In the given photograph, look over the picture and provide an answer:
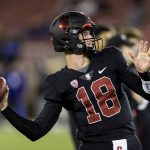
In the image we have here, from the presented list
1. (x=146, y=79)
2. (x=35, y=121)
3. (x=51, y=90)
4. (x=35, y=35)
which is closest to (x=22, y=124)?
(x=35, y=121)

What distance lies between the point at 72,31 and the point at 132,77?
1.79ft

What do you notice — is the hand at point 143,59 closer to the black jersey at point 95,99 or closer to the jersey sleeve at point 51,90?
the black jersey at point 95,99

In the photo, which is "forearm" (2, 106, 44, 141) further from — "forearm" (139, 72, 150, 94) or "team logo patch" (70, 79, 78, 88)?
"forearm" (139, 72, 150, 94)

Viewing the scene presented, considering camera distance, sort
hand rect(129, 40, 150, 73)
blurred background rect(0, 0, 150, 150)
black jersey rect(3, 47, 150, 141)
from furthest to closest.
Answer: blurred background rect(0, 0, 150, 150) < black jersey rect(3, 47, 150, 141) < hand rect(129, 40, 150, 73)

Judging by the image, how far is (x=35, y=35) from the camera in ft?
51.7

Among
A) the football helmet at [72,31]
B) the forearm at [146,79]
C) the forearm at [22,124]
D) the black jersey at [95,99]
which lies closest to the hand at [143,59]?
the forearm at [146,79]

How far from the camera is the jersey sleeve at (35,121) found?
430cm

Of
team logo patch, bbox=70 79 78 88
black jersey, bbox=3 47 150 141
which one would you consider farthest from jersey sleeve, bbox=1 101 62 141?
team logo patch, bbox=70 79 78 88

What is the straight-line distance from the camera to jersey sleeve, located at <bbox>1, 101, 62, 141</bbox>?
14.1 ft

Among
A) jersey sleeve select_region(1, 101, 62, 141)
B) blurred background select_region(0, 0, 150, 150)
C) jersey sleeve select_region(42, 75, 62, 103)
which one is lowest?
blurred background select_region(0, 0, 150, 150)

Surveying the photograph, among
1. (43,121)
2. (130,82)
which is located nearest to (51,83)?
(43,121)

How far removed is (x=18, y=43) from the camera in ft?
48.7

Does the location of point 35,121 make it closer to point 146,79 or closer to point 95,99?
point 95,99

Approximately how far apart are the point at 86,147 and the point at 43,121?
356 mm
